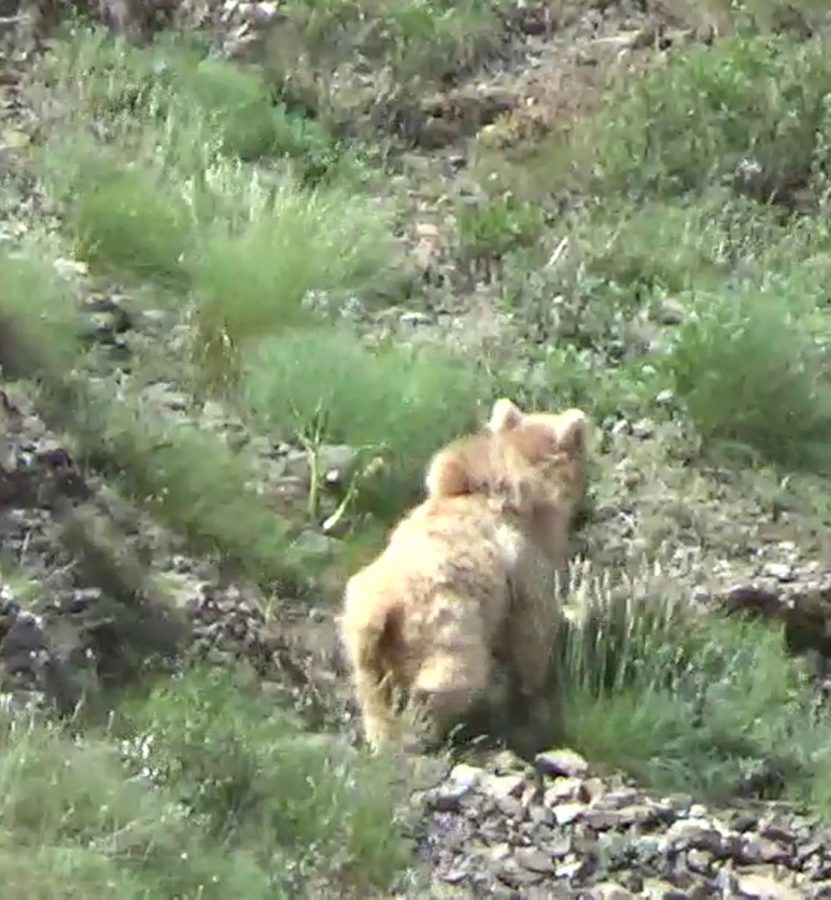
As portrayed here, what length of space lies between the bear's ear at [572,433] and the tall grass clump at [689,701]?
0.43 metres

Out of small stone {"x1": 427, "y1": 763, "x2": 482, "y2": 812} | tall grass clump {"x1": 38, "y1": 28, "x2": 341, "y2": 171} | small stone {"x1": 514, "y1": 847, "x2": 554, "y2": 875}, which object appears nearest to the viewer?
small stone {"x1": 514, "y1": 847, "x2": 554, "y2": 875}

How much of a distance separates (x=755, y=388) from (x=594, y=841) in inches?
121

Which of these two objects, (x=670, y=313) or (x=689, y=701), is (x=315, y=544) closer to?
(x=689, y=701)

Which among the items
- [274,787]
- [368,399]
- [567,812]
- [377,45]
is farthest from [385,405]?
[377,45]

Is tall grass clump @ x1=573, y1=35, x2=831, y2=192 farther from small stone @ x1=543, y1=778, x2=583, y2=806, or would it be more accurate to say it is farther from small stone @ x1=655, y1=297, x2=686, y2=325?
small stone @ x1=543, y1=778, x2=583, y2=806

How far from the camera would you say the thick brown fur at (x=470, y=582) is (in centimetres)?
614

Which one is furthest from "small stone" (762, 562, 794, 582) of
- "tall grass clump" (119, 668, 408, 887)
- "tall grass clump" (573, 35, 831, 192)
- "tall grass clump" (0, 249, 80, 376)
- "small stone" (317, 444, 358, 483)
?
"tall grass clump" (573, 35, 831, 192)

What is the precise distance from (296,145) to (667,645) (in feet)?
15.0

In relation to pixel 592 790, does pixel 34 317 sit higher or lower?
higher

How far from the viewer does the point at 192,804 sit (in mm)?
5512

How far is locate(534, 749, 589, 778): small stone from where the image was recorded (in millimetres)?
6246

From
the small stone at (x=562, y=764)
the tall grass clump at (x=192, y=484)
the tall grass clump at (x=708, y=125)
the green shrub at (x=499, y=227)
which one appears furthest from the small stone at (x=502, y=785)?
the tall grass clump at (x=708, y=125)

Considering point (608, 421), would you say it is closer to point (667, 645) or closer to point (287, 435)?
point (287, 435)

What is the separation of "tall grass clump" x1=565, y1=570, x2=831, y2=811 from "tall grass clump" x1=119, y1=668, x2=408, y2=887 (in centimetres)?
82
